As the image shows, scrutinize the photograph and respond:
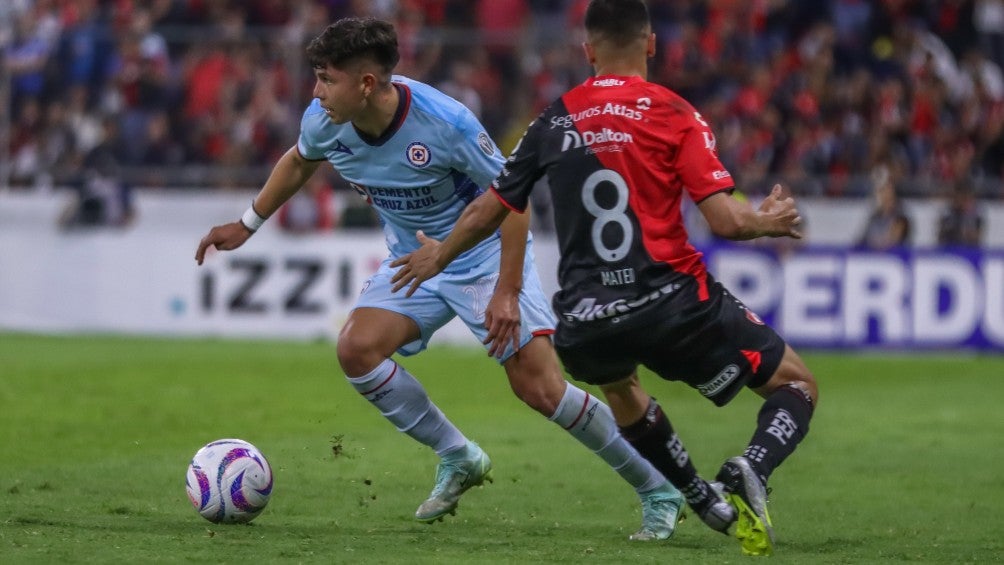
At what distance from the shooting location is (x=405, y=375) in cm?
734

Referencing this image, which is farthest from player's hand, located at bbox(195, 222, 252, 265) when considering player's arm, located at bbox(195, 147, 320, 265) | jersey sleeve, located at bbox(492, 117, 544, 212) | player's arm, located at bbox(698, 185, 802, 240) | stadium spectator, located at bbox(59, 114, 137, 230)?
stadium spectator, located at bbox(59, 114, 137, 230)

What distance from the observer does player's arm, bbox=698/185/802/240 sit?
5777mm

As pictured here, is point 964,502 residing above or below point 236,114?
below

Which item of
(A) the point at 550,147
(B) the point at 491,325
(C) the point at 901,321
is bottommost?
(C) the point at 901,321

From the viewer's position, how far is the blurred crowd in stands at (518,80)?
19141 mm

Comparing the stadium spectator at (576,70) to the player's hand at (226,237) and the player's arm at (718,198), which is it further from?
the player's arm at (718,198)

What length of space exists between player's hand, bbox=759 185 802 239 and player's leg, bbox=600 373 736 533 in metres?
1.07

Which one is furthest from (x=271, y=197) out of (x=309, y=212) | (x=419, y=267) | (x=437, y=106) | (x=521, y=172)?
(x=309, y=212)

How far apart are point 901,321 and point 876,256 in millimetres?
745

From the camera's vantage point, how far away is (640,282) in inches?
244

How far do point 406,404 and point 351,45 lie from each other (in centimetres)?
164

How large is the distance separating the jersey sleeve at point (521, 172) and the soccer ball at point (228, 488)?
1690mm

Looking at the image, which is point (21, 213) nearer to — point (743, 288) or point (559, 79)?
point (559, 79)

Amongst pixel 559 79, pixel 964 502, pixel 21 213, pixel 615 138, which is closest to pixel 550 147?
pixel 615 138
